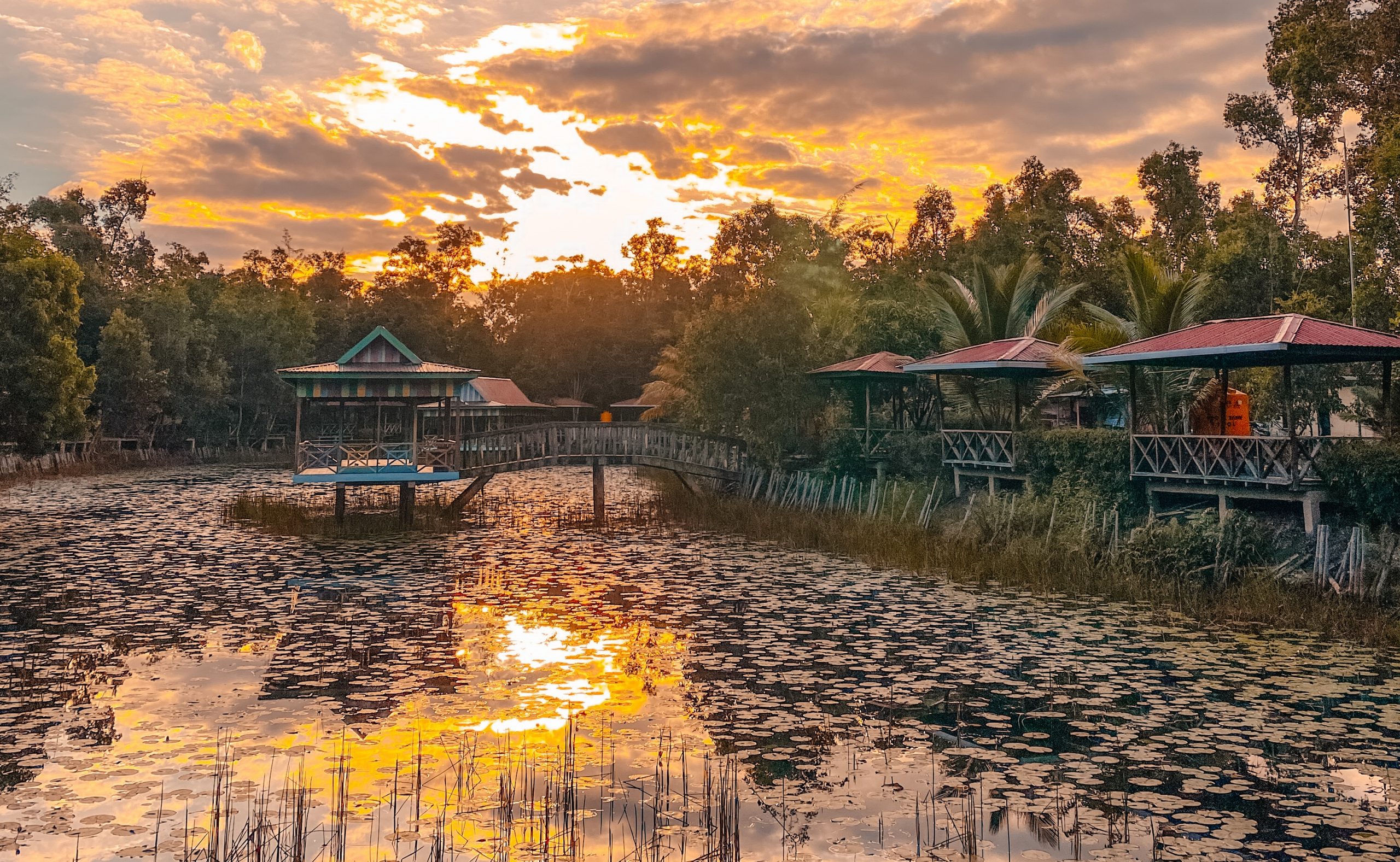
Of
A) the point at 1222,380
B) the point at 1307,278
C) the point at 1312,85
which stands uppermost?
the point at 1312,85

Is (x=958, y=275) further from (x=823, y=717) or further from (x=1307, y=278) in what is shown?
(x=823, y=717)

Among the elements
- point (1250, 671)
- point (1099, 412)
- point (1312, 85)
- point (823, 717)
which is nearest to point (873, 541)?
point (1250, 671)

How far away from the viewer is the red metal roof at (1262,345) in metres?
14.3

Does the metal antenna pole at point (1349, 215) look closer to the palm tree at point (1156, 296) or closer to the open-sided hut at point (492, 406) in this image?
the palm tree at point (1156, 296)

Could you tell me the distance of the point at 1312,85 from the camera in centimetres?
2428

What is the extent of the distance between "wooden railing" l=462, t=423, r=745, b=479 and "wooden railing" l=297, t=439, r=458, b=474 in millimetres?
1395

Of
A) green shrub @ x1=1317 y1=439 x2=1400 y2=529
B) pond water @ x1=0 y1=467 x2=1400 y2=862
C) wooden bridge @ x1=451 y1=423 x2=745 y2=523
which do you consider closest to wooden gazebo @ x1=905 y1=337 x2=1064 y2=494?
green shrub @ x1=1317 y1=439 x2=1400 y2=529

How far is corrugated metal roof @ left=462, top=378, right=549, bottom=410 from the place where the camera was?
47594 millimetres

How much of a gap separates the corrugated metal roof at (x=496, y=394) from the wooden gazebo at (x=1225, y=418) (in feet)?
110

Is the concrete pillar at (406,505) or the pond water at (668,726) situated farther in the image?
the concrete pillar at (406,505)

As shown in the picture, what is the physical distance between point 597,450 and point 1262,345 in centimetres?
1687

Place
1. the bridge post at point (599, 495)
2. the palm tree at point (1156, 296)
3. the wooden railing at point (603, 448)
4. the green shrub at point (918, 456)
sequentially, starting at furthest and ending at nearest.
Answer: the wooden railing at point (603, 448), the bridge post at point (599, 495), the green shrub at point (918, 456), the palm tree at point (1156, 296)

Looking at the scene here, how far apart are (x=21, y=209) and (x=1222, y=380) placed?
5563cm

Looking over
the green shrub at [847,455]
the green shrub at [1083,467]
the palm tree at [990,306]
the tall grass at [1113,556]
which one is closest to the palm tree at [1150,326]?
the green shrub at [1083,467]
